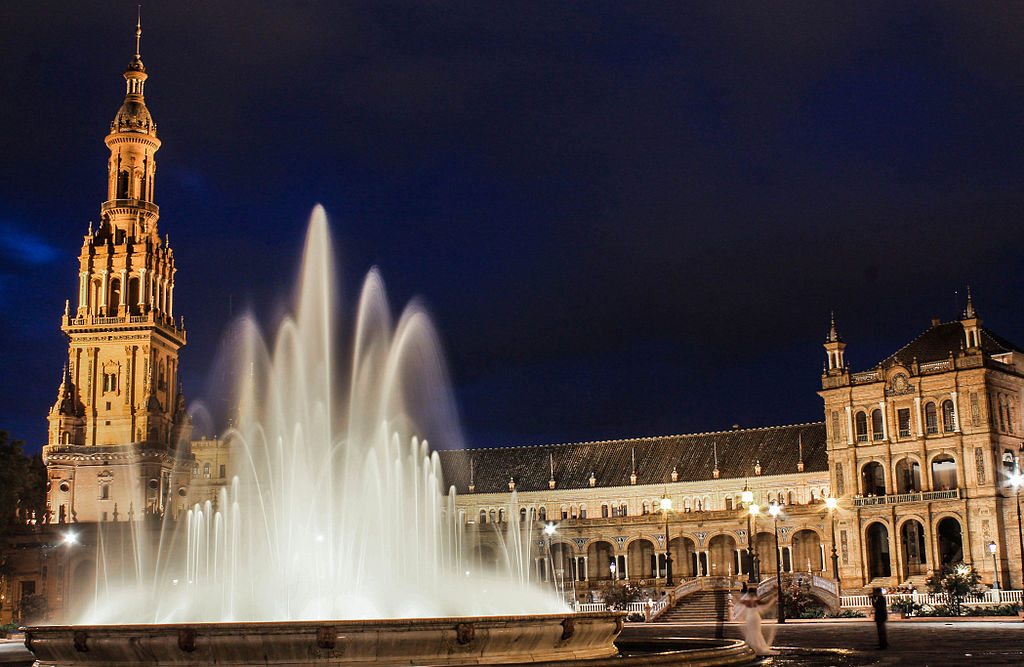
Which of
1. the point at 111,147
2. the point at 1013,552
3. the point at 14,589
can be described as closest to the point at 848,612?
the point at 1013,552

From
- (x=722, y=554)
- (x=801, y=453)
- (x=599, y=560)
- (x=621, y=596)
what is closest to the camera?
(x=621, y=596)

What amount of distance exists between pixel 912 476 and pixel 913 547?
540 cm

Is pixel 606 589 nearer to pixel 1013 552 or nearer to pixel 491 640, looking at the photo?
pixel 1013 552

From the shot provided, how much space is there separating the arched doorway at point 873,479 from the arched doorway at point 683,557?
16.2 metres

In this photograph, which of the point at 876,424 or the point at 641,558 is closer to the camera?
the point at 876,424

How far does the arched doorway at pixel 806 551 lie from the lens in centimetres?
8744

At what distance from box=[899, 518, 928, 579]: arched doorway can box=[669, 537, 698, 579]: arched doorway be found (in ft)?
62.9

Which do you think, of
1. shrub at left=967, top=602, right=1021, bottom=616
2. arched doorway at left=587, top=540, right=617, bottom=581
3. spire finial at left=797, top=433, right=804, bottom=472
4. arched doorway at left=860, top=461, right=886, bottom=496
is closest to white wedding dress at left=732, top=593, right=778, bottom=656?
shrub at left=967, top=602, right=1021, bottom=616

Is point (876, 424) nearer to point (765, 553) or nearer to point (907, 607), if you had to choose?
point (765, 553)

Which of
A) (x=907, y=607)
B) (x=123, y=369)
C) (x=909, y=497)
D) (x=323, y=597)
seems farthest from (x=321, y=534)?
(x=123, y=369)

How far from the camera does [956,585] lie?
5891 centimetres

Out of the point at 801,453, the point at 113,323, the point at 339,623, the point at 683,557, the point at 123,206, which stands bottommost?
the point at 339,623

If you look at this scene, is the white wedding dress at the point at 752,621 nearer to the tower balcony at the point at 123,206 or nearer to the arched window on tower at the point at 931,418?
the arched window on tower at the point at 931,418

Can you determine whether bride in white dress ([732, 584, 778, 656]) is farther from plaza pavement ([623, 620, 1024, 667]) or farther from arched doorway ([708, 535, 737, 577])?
arched doorway ([708, 535, 737, 577])
